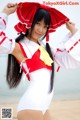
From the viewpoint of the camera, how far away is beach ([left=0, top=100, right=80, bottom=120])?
11.4ft

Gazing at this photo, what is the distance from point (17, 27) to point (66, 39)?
11.1 inches

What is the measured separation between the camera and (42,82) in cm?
151

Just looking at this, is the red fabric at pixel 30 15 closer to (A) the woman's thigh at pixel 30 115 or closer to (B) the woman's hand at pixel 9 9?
(B) the woman's hand at pixel 9 9

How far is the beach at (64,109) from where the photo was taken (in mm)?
3488

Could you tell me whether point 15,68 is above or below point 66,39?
below

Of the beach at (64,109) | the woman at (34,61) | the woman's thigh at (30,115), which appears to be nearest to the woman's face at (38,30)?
the woman at (34,61)

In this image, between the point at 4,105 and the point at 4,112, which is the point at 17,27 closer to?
the point at 4,112

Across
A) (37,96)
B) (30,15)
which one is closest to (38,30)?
(30,15)

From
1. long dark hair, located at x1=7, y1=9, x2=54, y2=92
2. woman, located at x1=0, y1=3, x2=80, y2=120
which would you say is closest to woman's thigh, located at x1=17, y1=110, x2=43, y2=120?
woman, located at x1=0, y1=3, x2=80, y2=120

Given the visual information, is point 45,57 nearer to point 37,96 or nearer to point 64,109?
point 37,96

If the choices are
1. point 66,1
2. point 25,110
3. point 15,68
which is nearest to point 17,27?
point 15,68

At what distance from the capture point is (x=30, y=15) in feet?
5.25

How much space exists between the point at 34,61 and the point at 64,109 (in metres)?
2.50

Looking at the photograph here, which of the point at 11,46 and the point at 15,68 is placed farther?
the point at 15,68
